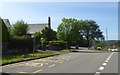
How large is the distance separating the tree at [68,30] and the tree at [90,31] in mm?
64555

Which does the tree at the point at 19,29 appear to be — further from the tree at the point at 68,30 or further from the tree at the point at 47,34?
the tree at the point at 68,30

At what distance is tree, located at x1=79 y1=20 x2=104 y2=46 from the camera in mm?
154625

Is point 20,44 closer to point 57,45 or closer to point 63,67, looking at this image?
point 63,67

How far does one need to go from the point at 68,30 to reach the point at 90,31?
238ft

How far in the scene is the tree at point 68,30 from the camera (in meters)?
87.4

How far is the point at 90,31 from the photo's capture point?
6270 inches

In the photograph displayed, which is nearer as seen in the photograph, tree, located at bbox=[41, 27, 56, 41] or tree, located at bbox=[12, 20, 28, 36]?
tree, located at bbox=[12, 20, 28, 36]

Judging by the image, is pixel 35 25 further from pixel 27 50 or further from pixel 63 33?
pixel 27 50

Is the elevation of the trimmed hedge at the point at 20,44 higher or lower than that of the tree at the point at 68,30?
lower

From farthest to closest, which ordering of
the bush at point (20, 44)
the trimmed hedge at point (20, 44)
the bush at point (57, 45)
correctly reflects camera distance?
1. the bush at point (57, 45)
2. the bush at point (20, 44)
3. the trimmed hedge at point (20, 44)

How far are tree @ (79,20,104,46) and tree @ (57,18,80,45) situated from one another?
6455 centimetres

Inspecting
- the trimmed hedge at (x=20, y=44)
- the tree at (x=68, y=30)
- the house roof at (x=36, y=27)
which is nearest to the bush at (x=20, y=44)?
the trimmed hedge at (x=20, y=44)

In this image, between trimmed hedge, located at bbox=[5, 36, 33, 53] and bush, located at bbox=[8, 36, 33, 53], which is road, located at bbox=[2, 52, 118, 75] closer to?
trimmed hedge, located at bbox=[5, 36, 33, 53]

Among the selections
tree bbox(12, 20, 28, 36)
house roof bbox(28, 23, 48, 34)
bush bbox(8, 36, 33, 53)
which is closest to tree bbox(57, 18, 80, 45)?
house roof bbox(28, 23, 48, 34)
